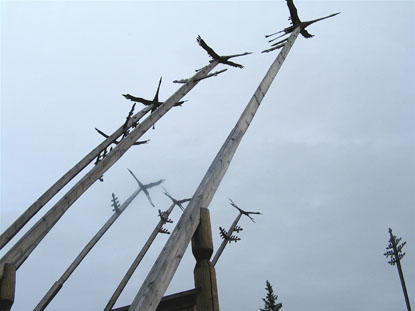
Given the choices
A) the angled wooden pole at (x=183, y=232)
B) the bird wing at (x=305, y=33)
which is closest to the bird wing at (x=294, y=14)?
the bird wing at (x=305, y=33)

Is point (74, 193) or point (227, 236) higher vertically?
point (227, 236)

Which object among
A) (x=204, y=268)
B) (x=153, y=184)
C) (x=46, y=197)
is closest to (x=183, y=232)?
(x=204, y=268)

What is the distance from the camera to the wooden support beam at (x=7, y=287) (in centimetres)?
418

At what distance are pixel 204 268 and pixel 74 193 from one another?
11.8ft

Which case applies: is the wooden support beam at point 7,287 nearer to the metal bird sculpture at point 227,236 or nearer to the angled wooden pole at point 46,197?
the angled wooden pole at point 46,197

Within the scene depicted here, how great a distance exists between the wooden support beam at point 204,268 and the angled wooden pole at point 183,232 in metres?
0.08

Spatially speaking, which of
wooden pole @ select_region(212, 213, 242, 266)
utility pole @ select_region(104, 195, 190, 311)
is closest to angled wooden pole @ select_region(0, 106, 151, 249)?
utility pole @ select_region(104, 195, 190, 311)


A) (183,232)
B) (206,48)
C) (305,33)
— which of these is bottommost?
(183,232)

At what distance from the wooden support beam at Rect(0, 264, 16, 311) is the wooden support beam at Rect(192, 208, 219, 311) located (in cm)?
251

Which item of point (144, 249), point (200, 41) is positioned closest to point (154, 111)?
point (200, 41)

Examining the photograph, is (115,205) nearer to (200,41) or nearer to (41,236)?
(200,41)

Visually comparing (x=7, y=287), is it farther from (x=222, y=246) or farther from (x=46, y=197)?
(x=222, y=246)

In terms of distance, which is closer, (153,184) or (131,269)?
(131,269)

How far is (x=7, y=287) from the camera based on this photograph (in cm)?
438
